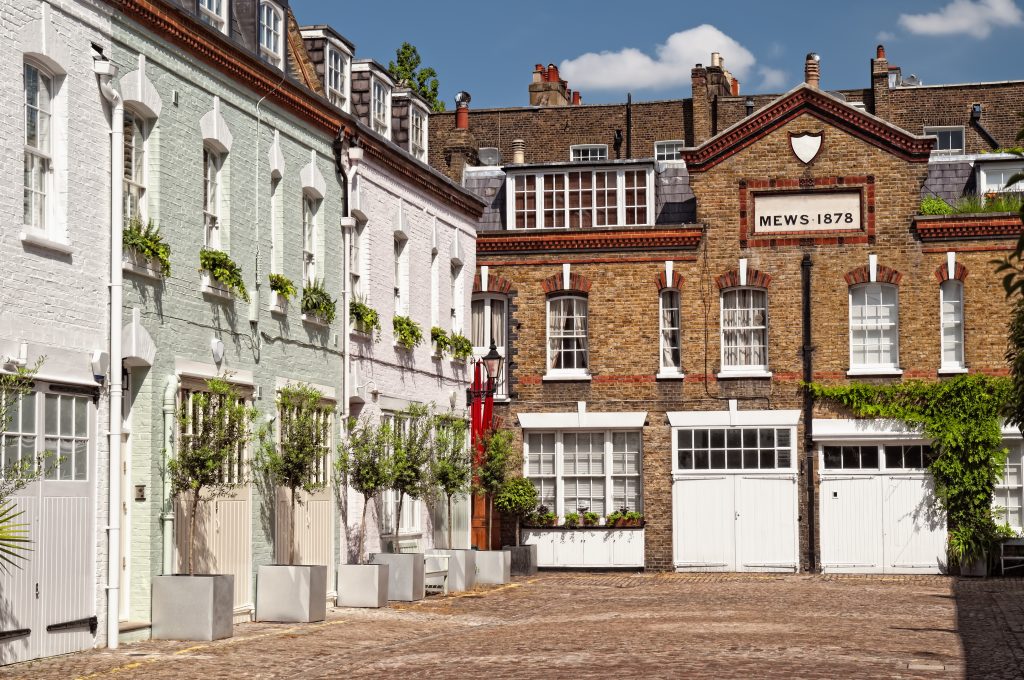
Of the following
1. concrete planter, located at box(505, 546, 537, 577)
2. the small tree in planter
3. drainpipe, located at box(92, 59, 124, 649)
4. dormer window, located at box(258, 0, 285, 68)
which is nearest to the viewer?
drainpipe, located at box(92, 59, 124, 649)

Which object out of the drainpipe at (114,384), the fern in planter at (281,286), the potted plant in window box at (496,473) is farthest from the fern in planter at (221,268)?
the potted plant in window box at (496,473)

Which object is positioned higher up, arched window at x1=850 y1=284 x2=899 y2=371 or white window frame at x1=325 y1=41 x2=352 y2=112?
white window frame at x1=325 y1=41 x2=352 y2=112

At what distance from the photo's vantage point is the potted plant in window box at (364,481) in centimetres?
2214

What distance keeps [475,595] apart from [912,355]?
474 inches

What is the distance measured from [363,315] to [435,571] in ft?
14.5

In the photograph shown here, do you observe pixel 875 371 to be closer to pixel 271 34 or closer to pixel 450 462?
pixel 450 462

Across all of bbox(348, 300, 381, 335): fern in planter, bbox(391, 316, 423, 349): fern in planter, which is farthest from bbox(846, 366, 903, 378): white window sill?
bbox(348, 300, 381, 335): fern in planter

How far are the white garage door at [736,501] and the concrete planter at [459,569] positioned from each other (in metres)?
7.85

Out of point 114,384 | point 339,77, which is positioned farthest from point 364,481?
point 339,77

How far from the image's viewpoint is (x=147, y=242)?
56.4 feet

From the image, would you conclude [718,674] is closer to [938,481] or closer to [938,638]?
[938,638]

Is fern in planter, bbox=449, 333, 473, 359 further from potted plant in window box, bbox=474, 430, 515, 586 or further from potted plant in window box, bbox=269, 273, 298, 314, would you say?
potted plant in window box, bbox=269, 273, 298, 314

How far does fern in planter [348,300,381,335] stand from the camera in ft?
80.0

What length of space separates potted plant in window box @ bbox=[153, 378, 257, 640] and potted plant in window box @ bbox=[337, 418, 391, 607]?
14.1 ft
